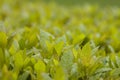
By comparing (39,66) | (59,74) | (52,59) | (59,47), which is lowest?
(59,74)

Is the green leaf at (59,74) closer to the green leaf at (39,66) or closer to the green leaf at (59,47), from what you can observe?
the green leaf at (39,66)

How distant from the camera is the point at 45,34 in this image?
9.27 ft

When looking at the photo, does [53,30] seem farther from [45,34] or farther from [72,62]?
[72,62]

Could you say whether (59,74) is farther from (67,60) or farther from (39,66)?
(67,60)

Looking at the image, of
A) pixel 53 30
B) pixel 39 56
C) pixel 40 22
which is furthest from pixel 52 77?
pixel 40 22

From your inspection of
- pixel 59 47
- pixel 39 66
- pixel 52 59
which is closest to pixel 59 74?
pixel 39 66

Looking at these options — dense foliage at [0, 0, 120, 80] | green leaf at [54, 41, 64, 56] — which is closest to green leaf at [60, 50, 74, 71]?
dense foliage at [0, 0, 120, 80]

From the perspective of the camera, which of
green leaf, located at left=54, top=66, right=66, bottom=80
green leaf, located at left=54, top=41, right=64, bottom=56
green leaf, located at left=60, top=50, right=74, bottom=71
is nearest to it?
green leaf, located at left=54, top=66, right=66, bottom=80

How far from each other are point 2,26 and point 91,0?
8.21 meters

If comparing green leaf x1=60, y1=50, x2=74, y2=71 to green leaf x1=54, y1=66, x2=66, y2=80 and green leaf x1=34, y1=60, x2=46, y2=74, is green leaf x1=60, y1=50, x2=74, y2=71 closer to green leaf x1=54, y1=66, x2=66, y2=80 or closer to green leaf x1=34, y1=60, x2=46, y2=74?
green leaf x1=34, y1=60, x2=46, y2=74

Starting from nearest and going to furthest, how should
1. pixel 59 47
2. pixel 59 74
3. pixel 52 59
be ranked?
pixel 59 74, pixel 52 59, pixel 59 47

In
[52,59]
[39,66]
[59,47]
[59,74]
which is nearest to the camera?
[59,74]

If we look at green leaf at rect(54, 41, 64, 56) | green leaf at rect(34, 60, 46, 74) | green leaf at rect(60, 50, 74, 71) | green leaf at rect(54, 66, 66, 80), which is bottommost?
green leaf at rect(54, 66, 66, 80)

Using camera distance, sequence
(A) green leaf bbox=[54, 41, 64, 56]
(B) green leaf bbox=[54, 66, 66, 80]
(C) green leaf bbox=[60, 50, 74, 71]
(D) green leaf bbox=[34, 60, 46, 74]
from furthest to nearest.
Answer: (A) green leaf bbox=[54, 41, 64, 56] → (C) green leaf bbox=[60, 50, 74, 71] → (D) green leaf bbox=[34, 60, 46, 74] → (B) green leaf bbox=[54, 66, 66, 80]
